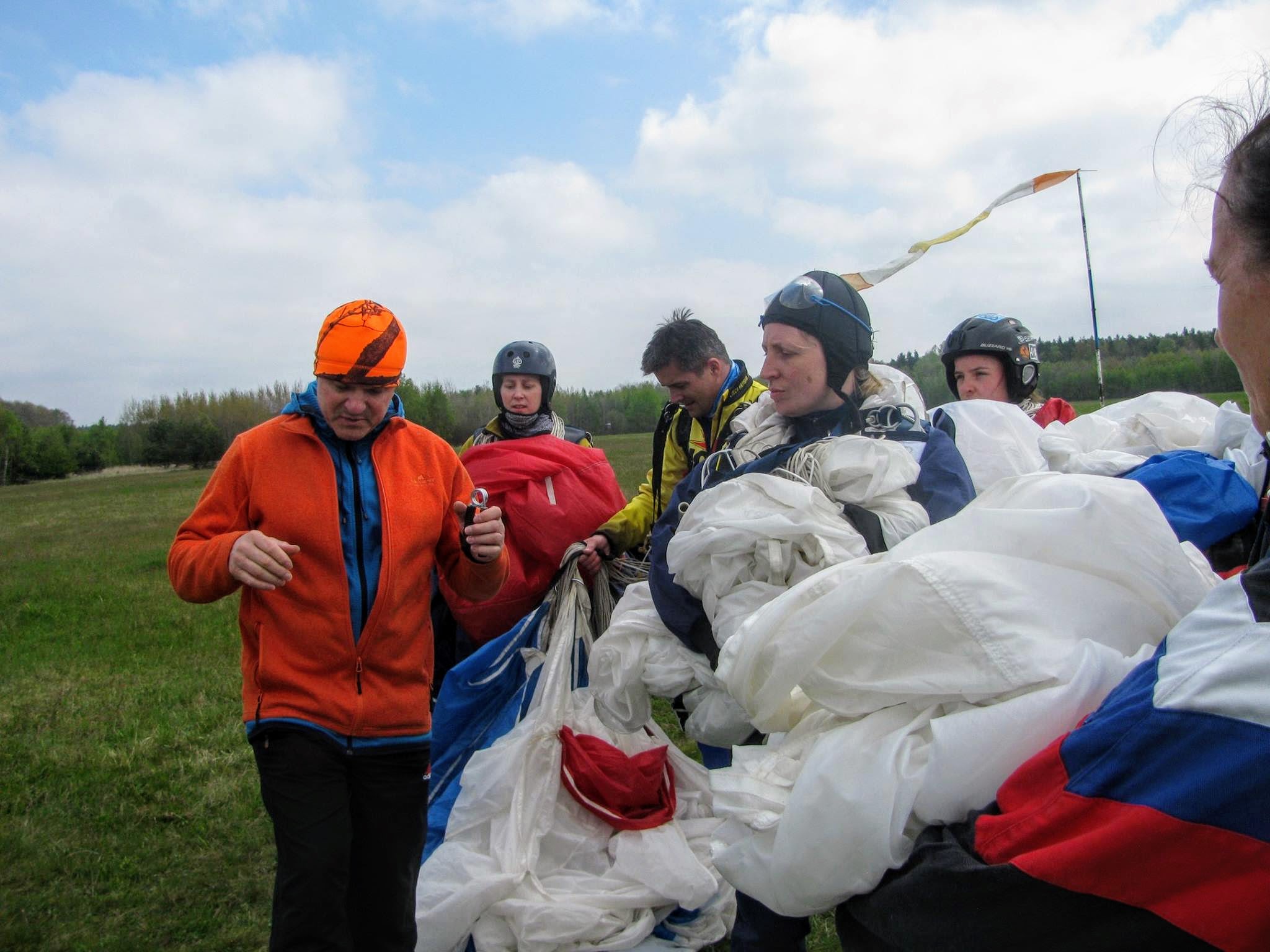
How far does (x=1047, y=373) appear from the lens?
13883mm

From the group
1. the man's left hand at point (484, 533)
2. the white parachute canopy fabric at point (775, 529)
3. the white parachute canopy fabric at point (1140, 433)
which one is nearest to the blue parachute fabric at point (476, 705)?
the man's left hand at point (484, 533)

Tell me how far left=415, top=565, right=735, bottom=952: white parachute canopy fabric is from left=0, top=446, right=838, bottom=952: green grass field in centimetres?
51

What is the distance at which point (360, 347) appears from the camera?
99.7 inches

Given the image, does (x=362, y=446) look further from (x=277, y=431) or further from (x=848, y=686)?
(x=848, y=686)

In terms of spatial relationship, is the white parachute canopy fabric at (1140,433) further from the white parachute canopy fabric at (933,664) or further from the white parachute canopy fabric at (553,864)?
the white parachute canopy fabric at (553,864)

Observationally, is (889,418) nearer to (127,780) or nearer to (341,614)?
(341,614)

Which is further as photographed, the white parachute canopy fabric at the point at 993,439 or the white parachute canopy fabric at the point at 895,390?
the white parachute canopy fabric at the point at 993,439

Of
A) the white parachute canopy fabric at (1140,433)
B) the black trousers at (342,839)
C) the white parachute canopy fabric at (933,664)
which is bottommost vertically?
the black trousers at (342,839)

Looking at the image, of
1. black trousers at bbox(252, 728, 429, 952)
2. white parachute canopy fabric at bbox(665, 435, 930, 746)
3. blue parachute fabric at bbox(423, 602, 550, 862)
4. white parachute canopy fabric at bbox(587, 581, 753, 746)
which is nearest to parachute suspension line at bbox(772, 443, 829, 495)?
white parachute canopy fabric at bbox(665, 435, 930, 746)

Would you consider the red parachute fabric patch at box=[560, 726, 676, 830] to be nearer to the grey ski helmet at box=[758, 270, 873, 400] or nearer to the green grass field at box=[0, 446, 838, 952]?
the green grass field at box=[0, 446, 838, 952]

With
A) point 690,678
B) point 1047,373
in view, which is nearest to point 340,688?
point 690,678

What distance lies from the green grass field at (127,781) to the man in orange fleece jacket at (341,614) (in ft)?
3.84

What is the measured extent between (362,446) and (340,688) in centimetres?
69

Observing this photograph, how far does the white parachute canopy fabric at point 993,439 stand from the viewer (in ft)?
8.30
